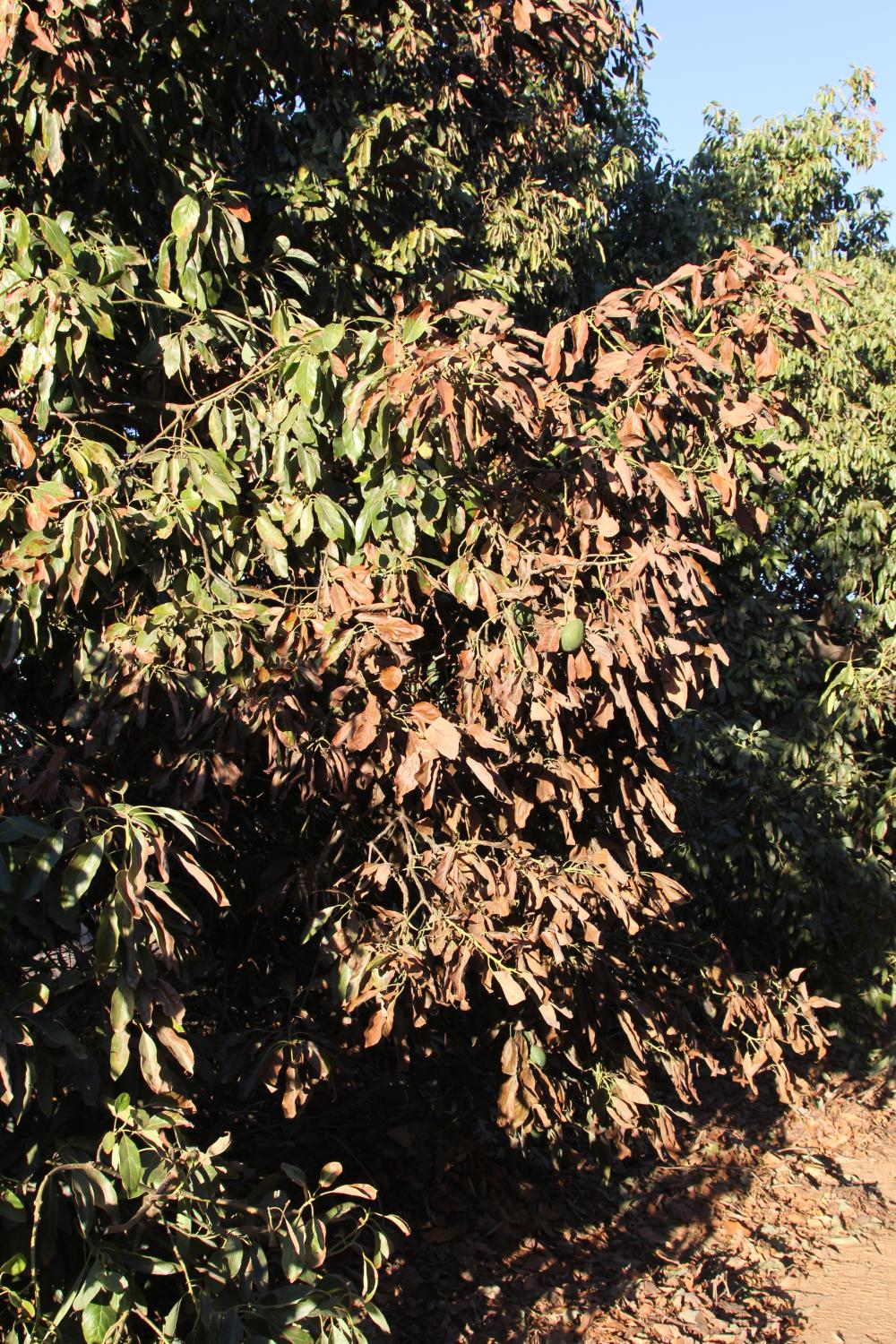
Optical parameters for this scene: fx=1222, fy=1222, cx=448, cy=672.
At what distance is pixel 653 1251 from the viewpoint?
5.00 metres

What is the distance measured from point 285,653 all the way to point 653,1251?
3299mm

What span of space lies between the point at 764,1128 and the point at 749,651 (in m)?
2.98

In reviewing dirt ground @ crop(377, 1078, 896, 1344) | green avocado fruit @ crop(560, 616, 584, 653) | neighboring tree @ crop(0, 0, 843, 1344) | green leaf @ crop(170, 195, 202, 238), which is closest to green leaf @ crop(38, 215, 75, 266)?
neighboring tree @ crop(0, 0, 843, 1344)

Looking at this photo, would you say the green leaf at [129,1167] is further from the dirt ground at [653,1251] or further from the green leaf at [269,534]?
the dirt ground at [653,1251]

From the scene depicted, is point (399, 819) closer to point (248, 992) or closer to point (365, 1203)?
→ point (248, 992)

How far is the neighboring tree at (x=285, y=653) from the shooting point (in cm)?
236

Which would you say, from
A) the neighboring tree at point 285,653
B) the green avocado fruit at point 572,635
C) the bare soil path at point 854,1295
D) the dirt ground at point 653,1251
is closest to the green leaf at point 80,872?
the neighboring tree at point 285,653

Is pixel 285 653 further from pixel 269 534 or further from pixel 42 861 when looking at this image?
pixel 42 861

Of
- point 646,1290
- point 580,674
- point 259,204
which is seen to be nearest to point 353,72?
→ point 259,204

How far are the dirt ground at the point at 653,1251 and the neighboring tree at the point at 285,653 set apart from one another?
0.47 meters

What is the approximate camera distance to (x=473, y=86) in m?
5.53

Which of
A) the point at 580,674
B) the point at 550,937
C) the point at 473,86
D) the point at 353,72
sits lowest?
the point at 550,937

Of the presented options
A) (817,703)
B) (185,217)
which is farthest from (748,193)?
(185,217)

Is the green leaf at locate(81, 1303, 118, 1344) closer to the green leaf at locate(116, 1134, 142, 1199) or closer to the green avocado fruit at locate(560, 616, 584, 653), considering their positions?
the green leaf at locate(116, 1134, 142, 1199)
